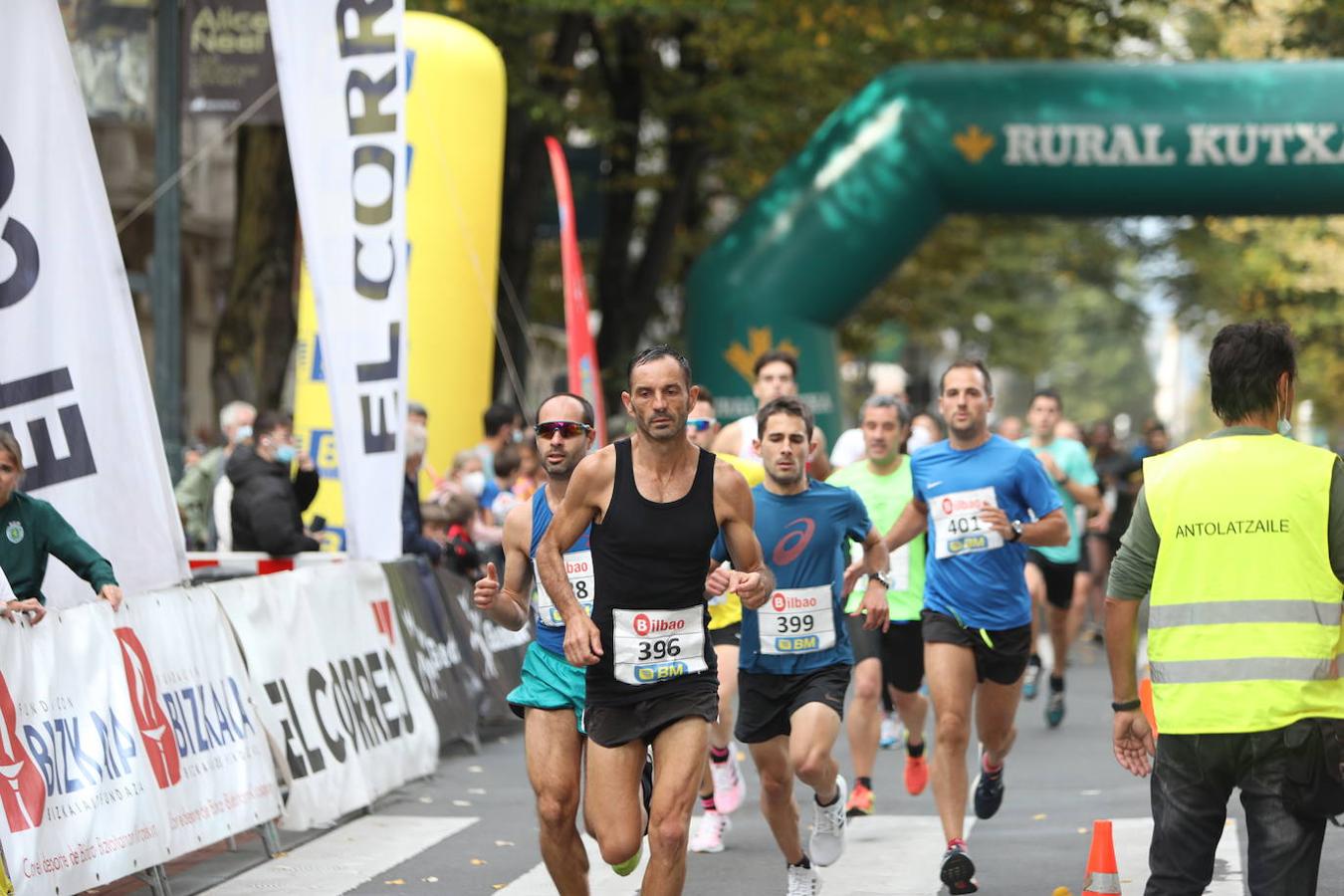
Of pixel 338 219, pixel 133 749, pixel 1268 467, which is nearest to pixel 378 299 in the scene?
pixel 338 219

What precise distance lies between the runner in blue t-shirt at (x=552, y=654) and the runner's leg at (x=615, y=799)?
185mm

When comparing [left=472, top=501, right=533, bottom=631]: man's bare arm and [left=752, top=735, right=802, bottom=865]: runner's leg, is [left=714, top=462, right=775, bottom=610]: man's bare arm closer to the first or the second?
[left=472, top=501, right=533, bottom=631]: man's bare arm

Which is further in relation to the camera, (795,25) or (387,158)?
(795,25)

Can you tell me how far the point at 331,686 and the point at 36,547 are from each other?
2.29 meters

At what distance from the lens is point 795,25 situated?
78.3 feet

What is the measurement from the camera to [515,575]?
298 inches

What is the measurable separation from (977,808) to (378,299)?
4.49 m

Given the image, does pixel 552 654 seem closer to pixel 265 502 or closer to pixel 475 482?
pixel 265 502

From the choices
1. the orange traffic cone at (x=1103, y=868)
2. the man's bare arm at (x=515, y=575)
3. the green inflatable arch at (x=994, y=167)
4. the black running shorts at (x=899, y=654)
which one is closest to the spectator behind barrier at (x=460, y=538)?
the black running shorts at (x=899, y=654)

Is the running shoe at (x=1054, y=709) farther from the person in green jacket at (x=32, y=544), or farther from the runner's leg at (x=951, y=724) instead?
the person in green jacket at (x=32, y=544)

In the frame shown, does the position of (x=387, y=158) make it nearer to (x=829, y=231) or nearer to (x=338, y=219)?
(x=338, y=219)

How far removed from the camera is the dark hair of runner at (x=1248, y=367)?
5.39m

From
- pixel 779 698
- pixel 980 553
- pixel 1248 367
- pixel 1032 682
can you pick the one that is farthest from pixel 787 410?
pixel 1032 682

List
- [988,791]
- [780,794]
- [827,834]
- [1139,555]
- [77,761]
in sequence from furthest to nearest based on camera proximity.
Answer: [988,791], [827,834], [780,794], [77,761], [1139,555]
